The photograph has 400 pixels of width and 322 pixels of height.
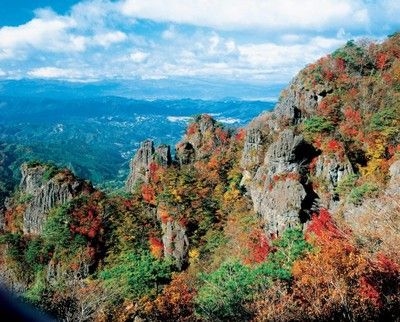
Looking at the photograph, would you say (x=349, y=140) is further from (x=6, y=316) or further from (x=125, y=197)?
(x=6, y=316)

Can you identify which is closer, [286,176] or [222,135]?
[286,176]

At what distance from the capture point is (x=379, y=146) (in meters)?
54.0

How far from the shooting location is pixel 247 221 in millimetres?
55250

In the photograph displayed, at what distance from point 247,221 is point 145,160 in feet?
92.2

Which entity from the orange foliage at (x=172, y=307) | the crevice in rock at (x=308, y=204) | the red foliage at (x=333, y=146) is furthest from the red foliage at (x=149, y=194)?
the orange foliage at (x=172, y=307)

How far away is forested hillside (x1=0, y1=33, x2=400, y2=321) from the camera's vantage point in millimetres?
27969

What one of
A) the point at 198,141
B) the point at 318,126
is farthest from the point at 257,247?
the point at 198,141

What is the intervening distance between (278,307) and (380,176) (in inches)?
1099

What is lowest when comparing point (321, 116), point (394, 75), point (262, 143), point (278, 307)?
point (278, 307)

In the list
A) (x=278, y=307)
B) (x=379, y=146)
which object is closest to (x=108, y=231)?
(x=379, y=146)

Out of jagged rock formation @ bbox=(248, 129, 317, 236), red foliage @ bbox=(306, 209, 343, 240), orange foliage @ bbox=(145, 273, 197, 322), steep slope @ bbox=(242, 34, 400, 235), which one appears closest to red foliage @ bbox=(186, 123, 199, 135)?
steep slope @ bbox=(242, 34, 400, 235)

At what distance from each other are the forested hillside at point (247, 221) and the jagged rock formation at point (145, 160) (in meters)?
0.30

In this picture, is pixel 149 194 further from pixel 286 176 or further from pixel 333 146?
pixel 333 146

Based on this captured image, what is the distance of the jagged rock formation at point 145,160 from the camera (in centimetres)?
7481
